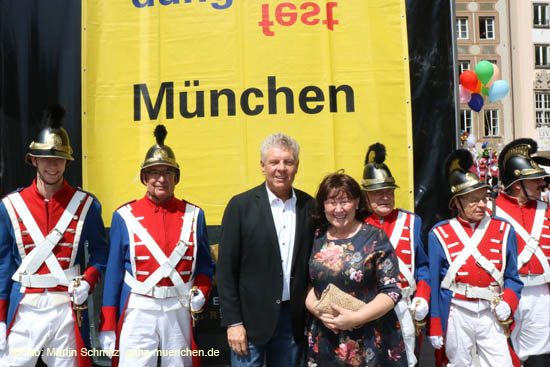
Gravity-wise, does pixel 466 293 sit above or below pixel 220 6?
A: below

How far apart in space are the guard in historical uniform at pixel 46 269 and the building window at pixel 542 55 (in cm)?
2942

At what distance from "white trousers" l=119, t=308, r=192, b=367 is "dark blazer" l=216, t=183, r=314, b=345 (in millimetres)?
535

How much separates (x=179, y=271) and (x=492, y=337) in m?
2.11

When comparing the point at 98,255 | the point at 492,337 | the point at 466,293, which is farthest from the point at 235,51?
the point at 492,337

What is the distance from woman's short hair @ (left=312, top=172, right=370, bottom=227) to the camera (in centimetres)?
280

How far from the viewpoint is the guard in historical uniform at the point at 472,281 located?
338 centimetres

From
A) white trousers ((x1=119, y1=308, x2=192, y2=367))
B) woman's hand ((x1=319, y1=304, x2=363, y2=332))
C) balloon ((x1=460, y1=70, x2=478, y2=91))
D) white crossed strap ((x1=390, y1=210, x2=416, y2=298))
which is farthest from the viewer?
balloon ((x1=460, y1=70, x2=478, y2=91))

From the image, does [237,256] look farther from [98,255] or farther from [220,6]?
[220,6]

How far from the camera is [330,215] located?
2.81 meters

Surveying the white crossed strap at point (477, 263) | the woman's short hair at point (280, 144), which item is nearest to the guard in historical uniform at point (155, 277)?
the woman's short hair at point (280, 144)

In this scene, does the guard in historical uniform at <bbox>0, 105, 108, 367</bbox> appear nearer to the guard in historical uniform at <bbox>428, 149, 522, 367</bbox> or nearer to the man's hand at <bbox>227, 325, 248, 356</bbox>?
the man's hand at <bbox>227, 325, 248, 356</bbox>

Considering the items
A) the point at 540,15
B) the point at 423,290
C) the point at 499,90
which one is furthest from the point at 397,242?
the point at 540,15

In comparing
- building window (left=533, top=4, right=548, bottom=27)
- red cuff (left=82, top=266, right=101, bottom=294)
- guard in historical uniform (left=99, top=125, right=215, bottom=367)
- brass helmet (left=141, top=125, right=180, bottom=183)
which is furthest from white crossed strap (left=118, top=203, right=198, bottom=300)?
building window (left=533, top=4, right=548, bottom=27)

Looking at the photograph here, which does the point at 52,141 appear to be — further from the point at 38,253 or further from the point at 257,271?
the point at 257,271
